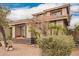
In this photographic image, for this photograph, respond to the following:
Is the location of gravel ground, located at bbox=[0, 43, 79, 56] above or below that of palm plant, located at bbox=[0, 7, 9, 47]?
below

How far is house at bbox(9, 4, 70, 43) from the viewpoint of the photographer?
1.40 metres

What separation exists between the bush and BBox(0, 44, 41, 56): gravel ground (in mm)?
64

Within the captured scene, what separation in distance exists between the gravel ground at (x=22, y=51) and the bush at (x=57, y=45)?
6 cm

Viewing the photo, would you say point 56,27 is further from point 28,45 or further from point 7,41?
point 7,41

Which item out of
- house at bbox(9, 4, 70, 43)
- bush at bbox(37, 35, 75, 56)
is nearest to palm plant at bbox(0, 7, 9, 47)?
house at bbox(9, 4, 70, 43)

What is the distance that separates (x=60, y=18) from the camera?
1.41 m

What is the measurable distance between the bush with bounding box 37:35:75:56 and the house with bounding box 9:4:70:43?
0.25 ft

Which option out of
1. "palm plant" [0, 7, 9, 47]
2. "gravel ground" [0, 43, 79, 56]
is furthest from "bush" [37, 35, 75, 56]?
"palm plant" [0, 7, 9, 47]

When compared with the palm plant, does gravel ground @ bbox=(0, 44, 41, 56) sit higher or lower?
lower

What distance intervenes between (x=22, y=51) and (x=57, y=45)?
0.96 ft

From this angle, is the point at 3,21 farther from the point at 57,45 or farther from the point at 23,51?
the point at 57,45

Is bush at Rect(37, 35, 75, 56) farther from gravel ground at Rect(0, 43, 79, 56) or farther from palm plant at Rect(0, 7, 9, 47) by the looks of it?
palm plant at Rect(0, 7, 9, 47)

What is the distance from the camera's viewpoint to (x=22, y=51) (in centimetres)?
139

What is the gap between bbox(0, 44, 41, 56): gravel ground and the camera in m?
1.39
